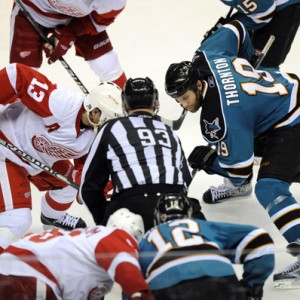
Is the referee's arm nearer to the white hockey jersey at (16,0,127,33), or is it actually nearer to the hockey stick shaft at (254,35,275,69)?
the white hockey jersey at (16,0,127,33)

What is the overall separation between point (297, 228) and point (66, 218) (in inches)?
41.0

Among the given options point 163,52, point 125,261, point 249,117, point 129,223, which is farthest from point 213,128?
point 163,52

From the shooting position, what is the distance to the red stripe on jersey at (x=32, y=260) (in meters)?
2.40

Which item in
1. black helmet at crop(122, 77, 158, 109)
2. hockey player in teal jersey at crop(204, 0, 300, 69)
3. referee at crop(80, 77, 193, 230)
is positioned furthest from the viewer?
hockey player in teal jersey at crop(204, 0, 300, 69)

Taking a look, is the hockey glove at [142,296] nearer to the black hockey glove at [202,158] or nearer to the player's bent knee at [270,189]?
the player's bent knee at [270,189]

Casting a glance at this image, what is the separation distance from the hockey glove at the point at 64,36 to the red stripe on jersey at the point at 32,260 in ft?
6.37

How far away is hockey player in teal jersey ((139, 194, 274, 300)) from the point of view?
2.34 metres

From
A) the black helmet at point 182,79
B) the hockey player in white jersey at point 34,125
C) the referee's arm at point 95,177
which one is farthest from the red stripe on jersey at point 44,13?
the referee's arm at point 95,177

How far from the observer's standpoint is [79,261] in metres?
2.45

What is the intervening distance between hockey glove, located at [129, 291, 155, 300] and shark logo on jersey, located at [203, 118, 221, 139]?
1.17m

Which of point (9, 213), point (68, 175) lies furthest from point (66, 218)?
point (9, 213)

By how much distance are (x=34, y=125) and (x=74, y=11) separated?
0.83 metres

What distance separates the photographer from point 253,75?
3.45 meters

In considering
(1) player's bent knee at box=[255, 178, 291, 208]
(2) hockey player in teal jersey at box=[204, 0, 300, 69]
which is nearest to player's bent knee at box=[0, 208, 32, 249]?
(1) player's bent knee at box=[255, 178, 291, 208]
